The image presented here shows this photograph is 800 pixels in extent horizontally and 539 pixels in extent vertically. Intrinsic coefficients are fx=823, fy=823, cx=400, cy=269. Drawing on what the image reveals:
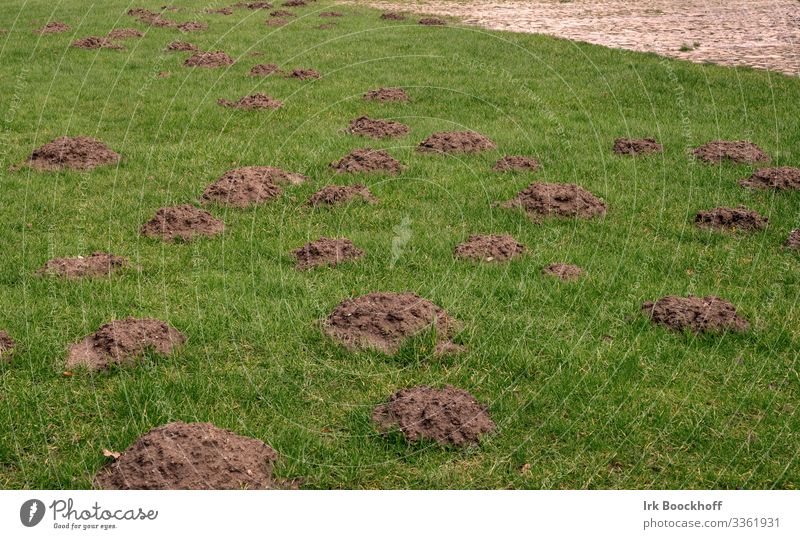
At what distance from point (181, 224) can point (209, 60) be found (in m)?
10.1

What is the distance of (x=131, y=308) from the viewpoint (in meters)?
8.45

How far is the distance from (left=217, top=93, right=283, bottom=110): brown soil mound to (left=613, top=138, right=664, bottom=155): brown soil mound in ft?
20.7

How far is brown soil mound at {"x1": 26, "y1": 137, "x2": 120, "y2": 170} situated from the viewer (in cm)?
1253

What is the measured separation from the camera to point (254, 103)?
51.5ft

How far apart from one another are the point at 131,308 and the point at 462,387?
11.7 feet

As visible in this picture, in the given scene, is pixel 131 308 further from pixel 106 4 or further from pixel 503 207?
pixel 106 4

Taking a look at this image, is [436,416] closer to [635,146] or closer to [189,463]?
[189,463]

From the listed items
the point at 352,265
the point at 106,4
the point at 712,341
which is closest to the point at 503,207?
the point at 352,265

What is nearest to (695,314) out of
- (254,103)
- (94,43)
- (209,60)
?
(254,103)

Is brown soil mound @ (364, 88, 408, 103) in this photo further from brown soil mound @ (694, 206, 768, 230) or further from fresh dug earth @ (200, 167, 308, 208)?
brown soil mound @ (694, 206, 768, 230)

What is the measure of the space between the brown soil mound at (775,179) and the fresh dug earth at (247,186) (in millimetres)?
6587

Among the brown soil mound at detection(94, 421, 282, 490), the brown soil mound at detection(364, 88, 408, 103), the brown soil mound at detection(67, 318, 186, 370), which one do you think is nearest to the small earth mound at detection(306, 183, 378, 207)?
the brown soil mound at detection(67, 318, 186, 370)

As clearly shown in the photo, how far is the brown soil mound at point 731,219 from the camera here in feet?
34.8

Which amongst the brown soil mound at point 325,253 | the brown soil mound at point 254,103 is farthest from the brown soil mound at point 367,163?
the brown soil mound at point 254,103
